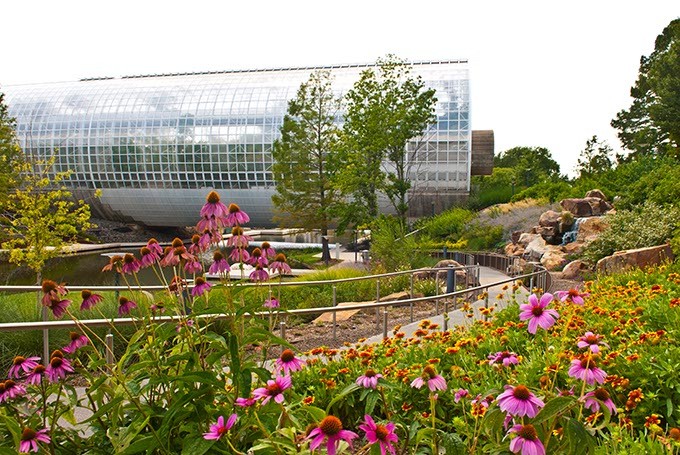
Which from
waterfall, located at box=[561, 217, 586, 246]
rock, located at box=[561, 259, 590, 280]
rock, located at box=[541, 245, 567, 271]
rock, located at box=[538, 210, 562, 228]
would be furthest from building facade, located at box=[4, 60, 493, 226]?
rock, located at box=[561, 259, 590, 280]

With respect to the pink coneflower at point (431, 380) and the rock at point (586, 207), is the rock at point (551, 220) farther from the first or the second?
the pink coneflower at point (431, 380)

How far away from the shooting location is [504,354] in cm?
295

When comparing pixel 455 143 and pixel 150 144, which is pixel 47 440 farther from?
pixel 150 144

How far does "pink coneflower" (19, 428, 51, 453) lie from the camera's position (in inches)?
92.8

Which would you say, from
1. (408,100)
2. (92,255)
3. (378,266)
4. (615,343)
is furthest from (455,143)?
(615,343)

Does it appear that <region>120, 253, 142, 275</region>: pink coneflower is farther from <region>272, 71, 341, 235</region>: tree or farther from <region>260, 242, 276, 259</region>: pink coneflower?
<region>272, 71, 341, 235</region>: tree

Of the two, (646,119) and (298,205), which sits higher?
(646,119)

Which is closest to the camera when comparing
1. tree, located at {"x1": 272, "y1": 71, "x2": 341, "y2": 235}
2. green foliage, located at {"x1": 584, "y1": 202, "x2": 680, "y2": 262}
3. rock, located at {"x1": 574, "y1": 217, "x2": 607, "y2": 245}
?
green foliage, located at {"x1": 584, "y1": 202, "x2": 680, "y2": 262}

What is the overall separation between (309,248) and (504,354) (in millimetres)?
30524

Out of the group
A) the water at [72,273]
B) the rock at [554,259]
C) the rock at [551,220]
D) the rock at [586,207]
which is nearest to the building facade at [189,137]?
the water at [72,273]

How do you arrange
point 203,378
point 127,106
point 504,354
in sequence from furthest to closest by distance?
point 127,106, point 504,354, point 203,378

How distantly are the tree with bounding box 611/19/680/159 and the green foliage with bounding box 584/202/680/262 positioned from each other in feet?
49.0

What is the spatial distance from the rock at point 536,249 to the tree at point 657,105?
11.7 metres

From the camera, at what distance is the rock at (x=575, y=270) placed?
1465cm
